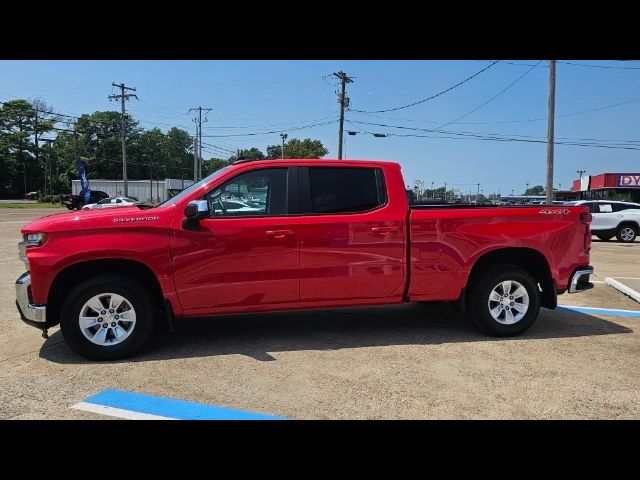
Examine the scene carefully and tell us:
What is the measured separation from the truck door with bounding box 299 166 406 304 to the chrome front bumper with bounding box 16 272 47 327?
244cm

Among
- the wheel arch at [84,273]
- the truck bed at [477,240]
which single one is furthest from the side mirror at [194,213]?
the truck bed at [477,240]

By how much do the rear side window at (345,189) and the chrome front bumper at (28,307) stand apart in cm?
274

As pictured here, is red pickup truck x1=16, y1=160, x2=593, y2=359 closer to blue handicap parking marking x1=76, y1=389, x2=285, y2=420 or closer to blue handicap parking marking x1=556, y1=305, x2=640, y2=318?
blue handicap parking marking x1=76, y1=389, x2=285, y2=420

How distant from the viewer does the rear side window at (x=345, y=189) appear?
16.7ft

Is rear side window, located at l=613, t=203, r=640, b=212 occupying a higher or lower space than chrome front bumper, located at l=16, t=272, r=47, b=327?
higher

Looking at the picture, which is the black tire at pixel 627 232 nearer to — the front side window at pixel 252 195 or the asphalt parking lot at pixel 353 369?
the asphalt parking lot at pixel 353 369

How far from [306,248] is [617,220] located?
18.2 metres

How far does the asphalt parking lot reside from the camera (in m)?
3.65

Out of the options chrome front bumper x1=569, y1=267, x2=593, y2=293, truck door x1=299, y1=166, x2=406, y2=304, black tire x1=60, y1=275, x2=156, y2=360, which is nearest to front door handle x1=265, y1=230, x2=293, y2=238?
truck door x1=299, y1=166, x2=406, y2=304

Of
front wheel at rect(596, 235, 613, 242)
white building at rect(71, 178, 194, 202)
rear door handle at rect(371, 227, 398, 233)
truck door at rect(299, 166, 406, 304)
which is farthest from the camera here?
white building at rect(71, 178, 194, 202)

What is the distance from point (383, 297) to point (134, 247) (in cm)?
258

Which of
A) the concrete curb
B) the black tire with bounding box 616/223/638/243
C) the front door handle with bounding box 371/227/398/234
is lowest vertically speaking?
the concrete curb

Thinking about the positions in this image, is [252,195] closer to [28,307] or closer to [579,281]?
[28,307]
